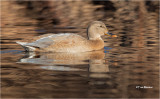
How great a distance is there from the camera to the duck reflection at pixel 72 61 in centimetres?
929

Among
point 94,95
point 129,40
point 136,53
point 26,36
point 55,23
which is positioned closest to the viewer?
point 94,95

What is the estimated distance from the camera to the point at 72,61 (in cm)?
1041

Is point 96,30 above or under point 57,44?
above

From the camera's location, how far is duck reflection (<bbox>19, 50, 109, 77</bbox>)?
30.5ft

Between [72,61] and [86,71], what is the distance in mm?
1434

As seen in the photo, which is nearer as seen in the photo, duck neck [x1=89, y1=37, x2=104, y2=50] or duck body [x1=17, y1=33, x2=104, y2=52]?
duck body [x1=17, y1=33, x2=104, y2=52]

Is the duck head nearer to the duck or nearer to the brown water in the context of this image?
the brown water

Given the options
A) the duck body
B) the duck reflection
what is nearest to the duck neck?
the duck reflection

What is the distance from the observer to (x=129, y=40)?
47.4 feet

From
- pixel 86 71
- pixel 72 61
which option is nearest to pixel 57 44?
pixel 72 61

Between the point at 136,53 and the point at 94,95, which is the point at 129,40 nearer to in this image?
the point at 136,53

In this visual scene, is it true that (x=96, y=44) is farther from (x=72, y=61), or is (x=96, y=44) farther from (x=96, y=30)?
(x=72, y=61)

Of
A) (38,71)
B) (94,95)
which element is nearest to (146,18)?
(38,71)

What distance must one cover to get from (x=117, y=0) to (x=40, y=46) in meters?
19.4
